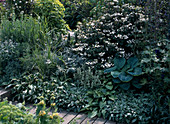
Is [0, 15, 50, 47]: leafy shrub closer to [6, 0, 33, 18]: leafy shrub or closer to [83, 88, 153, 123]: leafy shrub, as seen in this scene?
[6, 0, 33, 18]: leafy shrub

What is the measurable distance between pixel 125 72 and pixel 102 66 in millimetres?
481

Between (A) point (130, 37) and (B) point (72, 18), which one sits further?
(B) point (72, 18)

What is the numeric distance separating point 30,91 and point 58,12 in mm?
2690

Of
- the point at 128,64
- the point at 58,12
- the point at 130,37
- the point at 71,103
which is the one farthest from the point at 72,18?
the point at 71,103

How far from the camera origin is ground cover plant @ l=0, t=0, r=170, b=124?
320cm

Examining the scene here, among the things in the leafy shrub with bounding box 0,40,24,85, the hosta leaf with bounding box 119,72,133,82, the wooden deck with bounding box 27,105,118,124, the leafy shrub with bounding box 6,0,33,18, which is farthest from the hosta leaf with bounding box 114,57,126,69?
the leafy shrub with bounding box 6,0,33,18

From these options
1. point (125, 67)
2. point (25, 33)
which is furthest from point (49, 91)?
point (25, 33)

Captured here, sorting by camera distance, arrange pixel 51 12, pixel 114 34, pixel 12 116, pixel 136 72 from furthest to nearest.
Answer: pixel 51 12 < pixel 114 34 < pixel 136 72 < pixel 12 116

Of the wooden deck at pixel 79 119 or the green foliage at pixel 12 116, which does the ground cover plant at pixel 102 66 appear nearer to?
the wooden deck at pixel 79 119

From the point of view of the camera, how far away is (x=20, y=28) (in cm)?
473

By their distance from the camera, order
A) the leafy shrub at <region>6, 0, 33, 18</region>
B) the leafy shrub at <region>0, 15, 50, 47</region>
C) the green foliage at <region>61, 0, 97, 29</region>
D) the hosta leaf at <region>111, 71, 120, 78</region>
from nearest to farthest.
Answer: the hosta leaf at <region>111, 71, 120, 78</region> → the leafy shrub at <region>0, 15, 50, 47</region> → the leafy shrub at <region>6, 0, 33, 18</region> → the green foliage at <region>61, 0, 97, 29</region>

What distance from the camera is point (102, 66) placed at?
403 centimetres

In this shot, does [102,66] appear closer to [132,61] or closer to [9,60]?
[132,61]

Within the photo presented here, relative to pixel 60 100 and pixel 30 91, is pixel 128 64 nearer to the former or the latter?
pixel 60 100
